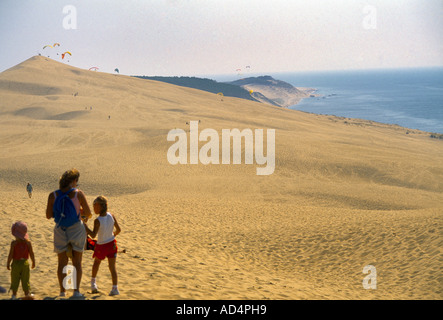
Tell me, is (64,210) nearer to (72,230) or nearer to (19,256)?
(72,230)

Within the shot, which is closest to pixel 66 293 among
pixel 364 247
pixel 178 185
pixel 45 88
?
pixel 364 247

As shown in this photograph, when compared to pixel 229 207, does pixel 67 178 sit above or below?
above

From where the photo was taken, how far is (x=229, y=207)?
16906 mm

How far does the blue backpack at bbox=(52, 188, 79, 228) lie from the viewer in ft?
16.5

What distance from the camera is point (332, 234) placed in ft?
39.2

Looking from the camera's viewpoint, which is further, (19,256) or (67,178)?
(19,256)

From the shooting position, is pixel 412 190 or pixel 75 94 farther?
pixel 75 94

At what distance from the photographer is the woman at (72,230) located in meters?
5.08
